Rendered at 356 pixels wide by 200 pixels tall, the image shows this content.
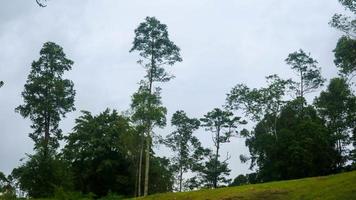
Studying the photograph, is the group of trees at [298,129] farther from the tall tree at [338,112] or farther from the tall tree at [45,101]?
the tall tree at [45,101]

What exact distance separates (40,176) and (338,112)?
35290 millimetres

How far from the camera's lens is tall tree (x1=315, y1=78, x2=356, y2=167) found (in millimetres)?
55825

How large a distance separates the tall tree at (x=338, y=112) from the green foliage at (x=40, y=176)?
31203mm

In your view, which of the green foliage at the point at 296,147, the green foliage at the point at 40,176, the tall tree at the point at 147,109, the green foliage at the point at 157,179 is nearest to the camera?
the green foliage at the point at 40,176

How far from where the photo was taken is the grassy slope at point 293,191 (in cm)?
2706

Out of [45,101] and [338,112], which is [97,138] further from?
[338,112]

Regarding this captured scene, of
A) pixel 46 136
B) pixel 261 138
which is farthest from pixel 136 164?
pixel 261 138

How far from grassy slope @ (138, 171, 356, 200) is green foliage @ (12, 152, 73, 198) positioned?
23.7 feet

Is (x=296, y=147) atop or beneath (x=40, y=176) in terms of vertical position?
atop

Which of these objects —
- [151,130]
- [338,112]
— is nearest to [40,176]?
[151,130]

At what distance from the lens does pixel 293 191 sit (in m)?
30.0

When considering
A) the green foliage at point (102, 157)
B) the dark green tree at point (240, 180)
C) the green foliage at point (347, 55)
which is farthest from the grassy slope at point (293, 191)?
the dark green tree at point (240, 180)

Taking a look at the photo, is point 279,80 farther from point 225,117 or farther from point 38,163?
point 38,163

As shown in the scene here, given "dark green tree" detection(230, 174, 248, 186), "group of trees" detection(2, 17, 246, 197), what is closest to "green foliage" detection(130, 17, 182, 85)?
"group of trees" detection(2, 17, 246, 197)
